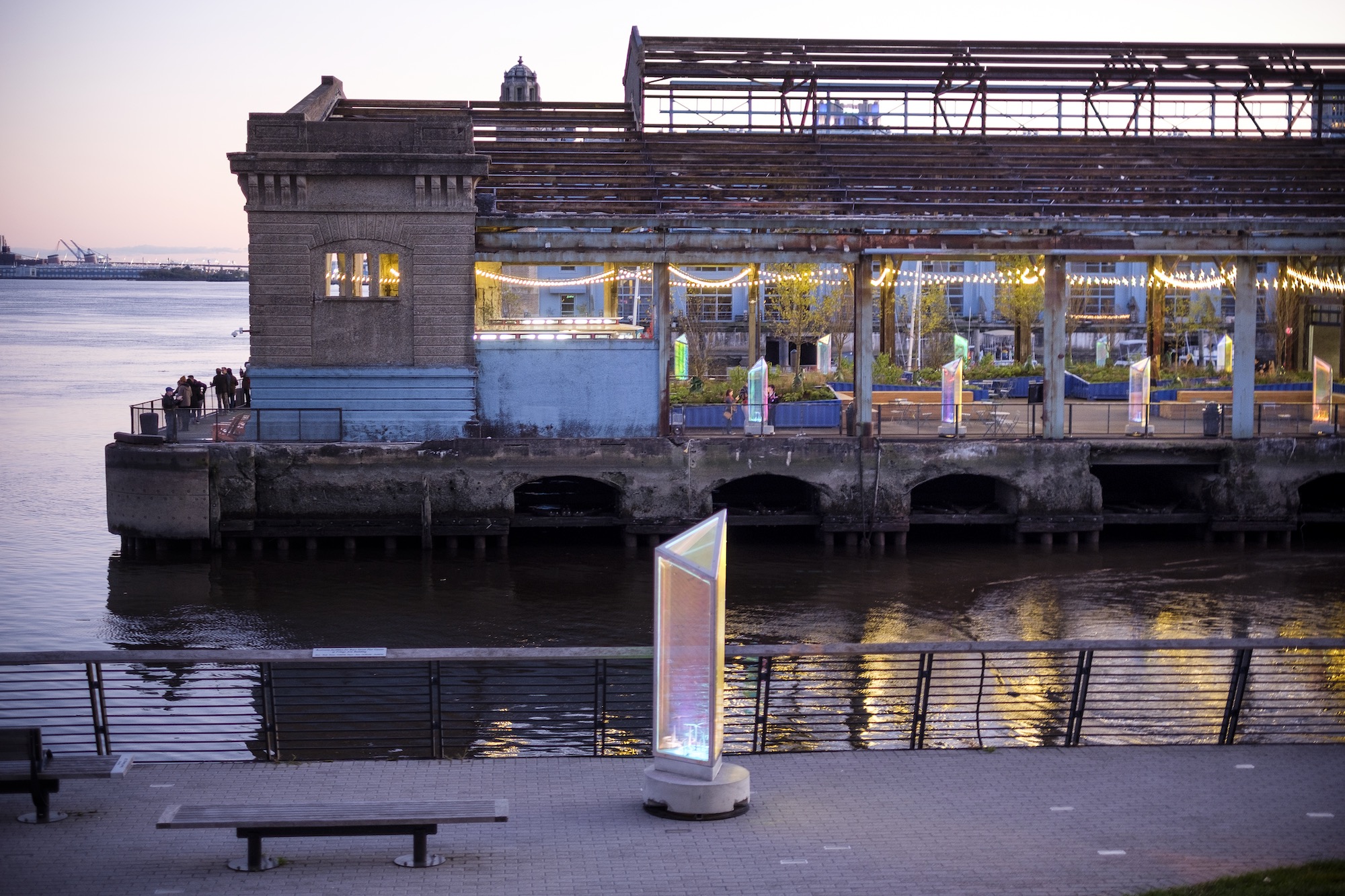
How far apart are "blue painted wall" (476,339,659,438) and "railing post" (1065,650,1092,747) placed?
22250mm

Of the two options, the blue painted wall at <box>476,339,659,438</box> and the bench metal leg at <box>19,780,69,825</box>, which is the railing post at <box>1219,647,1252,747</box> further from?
the blue painted wall at <box>476,339,659,438</box>

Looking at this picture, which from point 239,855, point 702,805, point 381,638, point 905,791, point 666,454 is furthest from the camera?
point 666,454

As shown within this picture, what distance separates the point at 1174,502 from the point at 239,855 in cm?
3141

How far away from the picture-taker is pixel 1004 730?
18.1 m

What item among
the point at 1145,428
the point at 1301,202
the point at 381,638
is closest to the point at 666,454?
the point at 381,638

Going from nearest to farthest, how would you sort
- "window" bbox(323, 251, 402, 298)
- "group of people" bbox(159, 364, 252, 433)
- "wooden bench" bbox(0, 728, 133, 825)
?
1. "wooden bench" bbox(0, 728, 133, 825)
2. "group of people" bbox(159, 364, 252, 433)
3. "window" bbox(323, 251, 402, 298)

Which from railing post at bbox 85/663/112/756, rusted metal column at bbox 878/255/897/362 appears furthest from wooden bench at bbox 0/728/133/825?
rusted metal column at bbox 878/255/897/362

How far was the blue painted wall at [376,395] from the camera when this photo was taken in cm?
3503

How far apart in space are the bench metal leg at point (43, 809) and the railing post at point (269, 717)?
2006 millimetres

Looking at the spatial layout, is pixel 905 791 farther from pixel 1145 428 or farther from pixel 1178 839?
pixel 1145 428

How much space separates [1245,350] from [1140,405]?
11.4 feet

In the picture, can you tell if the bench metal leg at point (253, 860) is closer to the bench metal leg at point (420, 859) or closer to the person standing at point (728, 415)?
the bench metal leg at point (420, 859)

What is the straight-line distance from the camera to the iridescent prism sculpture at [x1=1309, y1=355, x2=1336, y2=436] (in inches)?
1447

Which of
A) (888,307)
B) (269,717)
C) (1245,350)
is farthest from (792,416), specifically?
(269,717)
